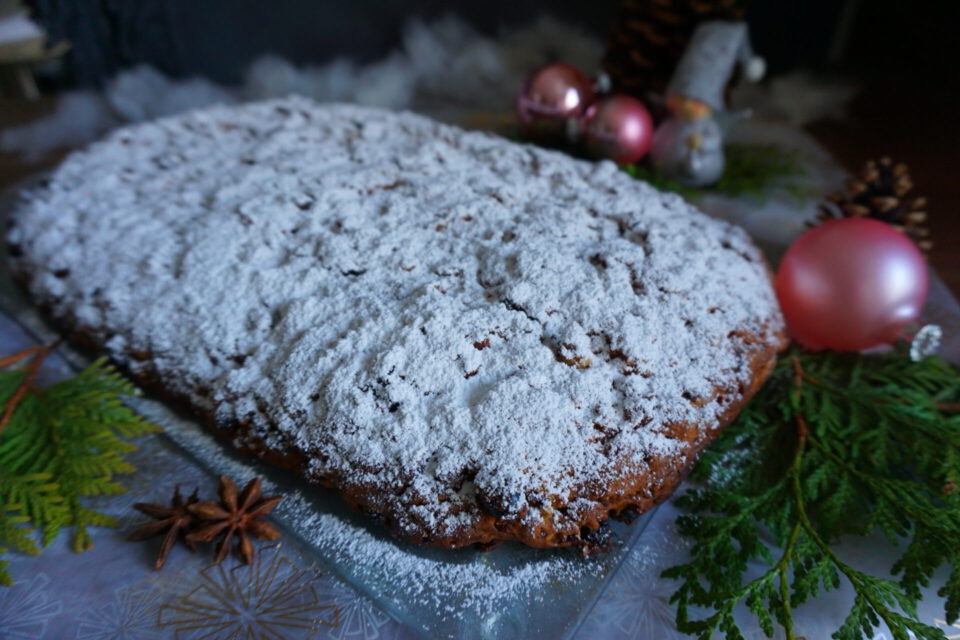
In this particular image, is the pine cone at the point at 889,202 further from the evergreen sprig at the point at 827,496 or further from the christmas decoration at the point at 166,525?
the christmas decoration at the point at 166,525

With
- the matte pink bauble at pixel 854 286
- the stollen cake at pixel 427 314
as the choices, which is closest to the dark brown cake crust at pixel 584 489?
the stollen cake at pixel 427 314

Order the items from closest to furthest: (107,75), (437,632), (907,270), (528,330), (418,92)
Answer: (437,632) → (528,330) → (907,270) → (107,75) → (418,92)

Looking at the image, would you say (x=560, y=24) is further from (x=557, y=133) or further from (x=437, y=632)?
(x=437, y=632)

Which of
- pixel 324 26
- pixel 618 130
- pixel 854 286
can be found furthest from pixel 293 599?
pixel 324 26

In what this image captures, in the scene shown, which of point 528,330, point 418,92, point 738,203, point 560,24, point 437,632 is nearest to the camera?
point 437,632

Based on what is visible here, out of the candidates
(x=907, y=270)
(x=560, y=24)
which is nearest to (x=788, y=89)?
(x=560, y=24)

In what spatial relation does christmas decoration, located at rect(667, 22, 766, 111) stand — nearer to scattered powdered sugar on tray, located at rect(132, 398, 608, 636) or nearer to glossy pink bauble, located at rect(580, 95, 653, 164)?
glossy pink bauble, located at rect(580, 95, 653, 164)
